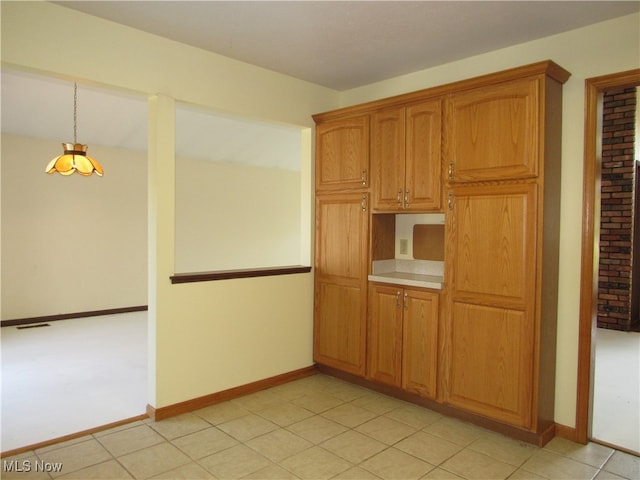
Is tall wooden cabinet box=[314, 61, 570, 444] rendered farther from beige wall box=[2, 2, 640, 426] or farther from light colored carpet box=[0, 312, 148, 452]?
light colored carpet box=[0, 312, 148, 452]

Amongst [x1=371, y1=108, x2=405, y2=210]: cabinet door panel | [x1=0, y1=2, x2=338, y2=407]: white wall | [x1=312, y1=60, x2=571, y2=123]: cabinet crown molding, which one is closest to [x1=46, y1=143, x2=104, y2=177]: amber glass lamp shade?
[x1=0, y1=2, x2=338, y2=407]: white wall

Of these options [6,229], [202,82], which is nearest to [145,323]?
[6,229]

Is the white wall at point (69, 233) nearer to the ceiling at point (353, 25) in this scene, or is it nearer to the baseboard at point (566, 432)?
the ceiling at point (353, 25)

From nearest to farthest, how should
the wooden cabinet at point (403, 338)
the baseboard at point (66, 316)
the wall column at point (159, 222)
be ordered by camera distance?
the wall column at point (159, 222) → the wooden cabinet at point (403, 338) → the baseboard at point (66, 316)

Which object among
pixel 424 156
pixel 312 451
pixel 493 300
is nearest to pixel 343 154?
pixel 424 156

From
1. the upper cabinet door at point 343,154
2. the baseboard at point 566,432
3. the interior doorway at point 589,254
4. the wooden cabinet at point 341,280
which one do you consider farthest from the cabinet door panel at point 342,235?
the baseboard at point 566,432

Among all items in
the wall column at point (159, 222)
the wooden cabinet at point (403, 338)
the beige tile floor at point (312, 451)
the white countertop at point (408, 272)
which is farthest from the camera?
the white countertop at point (408, 272)

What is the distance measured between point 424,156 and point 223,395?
2251 millimetres

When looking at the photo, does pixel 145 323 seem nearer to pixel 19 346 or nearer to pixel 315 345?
pixel 19 346

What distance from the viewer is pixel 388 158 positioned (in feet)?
11.1

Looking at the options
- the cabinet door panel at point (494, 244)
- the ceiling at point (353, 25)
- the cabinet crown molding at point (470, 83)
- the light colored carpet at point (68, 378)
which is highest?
the ceiling at point (353, 25)

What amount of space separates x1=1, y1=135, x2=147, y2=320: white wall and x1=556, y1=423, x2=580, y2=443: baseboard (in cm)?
568

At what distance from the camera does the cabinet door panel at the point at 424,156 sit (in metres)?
3.08

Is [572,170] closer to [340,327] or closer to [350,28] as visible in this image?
[350,28]
